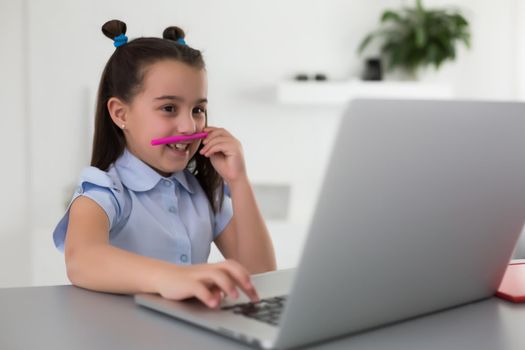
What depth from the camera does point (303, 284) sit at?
22.9 inches

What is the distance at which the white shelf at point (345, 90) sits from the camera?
432cm

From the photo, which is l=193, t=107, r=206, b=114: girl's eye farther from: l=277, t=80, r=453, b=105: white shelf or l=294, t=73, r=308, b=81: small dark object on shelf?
l=294, t=73, r=308, b=81: small dark object on shelf

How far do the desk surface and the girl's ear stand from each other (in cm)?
63

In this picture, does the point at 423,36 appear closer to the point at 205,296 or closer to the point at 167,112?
the point at 167,112

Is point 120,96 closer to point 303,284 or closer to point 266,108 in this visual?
point 303,284

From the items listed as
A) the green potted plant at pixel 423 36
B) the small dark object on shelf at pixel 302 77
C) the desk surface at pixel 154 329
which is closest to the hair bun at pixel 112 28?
the desk surface at pixel 154 329

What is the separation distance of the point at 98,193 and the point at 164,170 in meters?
0.22

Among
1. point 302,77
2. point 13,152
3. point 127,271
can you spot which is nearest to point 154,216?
point 127,271

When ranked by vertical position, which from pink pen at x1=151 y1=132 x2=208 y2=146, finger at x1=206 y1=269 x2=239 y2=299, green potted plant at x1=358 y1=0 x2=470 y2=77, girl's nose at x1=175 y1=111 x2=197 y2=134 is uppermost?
green potted plant at x1=358 y1=0 x2=470 y2=77

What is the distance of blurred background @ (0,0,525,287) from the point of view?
13.3 ft

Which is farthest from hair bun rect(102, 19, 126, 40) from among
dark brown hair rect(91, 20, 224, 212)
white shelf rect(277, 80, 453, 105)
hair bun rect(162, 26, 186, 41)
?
white shelf rect(277, 80, 453, 105)

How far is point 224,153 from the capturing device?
1376 mm

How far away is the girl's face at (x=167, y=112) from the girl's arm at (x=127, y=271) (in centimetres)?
25

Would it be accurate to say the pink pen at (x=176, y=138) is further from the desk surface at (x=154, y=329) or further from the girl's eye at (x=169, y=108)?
the desk surface at (x=154, y=329)
